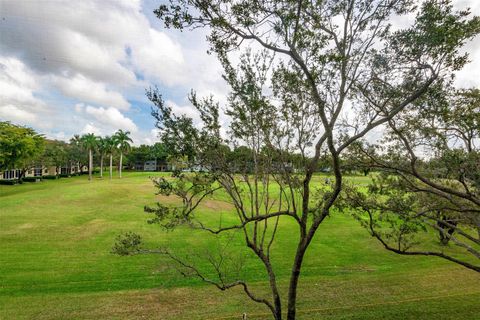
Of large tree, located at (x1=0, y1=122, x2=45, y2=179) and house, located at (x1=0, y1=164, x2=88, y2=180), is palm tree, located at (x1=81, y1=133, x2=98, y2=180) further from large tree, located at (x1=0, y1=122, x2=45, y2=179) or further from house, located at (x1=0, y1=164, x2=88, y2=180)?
large tree, located at (x1=0, y1=122, x2=45, y2=179)

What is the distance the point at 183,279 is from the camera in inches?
615

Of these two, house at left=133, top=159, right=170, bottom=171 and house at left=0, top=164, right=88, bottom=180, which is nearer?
house at left=0, top=164, right=88, bottom=180

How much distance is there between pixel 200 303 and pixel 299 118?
936 cm

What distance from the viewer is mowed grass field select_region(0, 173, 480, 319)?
41.4 ft

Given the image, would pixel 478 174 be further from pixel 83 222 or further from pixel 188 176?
pixel 83 222

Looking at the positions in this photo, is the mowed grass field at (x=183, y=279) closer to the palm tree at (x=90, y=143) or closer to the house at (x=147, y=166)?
the palm tree at (x=90, y=143)

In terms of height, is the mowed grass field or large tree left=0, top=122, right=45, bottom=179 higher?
large tree left=0, top=122, right=45, bottom=179

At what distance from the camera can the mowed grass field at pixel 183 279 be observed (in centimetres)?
1261

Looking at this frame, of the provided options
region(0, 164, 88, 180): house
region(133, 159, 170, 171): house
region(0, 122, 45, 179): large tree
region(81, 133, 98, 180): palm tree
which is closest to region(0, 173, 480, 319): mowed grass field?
region(0, 122, 45, 179): large tree

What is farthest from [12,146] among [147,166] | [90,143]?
[147,166]

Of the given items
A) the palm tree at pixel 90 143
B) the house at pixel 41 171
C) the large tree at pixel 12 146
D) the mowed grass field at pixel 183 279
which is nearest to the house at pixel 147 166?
the house at pixel 41 171

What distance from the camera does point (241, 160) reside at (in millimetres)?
9641

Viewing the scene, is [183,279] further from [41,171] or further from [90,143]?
[41,171]

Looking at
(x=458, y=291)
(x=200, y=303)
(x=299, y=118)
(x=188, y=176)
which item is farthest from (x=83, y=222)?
(x=458, y=291)
